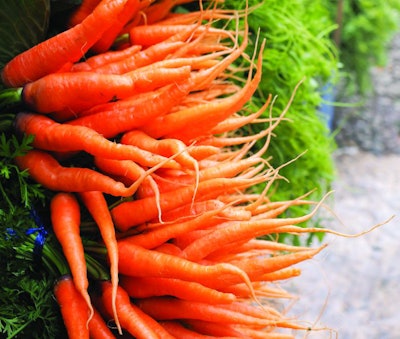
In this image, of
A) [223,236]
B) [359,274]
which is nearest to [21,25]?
[223,236]

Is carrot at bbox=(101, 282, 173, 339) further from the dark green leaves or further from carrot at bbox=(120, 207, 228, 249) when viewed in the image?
the dark green leaves

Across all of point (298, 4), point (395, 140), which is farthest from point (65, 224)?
point (395, 140)

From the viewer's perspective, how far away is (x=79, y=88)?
2.32ft

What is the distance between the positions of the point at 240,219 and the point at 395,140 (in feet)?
7.78

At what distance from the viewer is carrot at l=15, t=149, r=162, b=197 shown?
2.24 feet

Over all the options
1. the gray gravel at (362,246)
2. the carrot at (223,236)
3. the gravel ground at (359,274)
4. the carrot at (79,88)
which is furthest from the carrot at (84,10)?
the gravel ground at (359,274)

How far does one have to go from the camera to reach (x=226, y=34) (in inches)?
35.4

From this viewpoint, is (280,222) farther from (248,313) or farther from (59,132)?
(59,132)

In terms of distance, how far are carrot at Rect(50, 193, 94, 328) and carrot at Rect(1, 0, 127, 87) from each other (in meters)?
0.17

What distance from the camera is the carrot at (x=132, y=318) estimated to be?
0.69 meters

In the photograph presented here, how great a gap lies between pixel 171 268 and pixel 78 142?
21cm

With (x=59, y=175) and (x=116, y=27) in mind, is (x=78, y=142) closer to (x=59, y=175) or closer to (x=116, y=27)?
(x=59, y=175)

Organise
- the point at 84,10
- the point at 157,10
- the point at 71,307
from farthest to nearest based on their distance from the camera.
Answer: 1. the point at 157,10
2. the point at 84,10
3. the point at 71,307

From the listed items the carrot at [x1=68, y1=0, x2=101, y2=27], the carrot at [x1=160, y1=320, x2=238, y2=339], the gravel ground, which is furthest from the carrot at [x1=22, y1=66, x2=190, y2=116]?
the gravel ground
